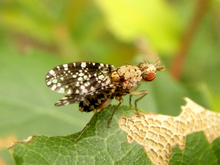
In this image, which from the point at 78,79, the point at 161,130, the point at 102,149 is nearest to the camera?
the point at 102,149

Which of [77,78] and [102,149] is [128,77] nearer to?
[77,78]

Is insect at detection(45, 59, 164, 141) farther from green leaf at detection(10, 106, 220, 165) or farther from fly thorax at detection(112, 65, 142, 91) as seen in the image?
green leaf at detection(10, 106, 220, 165)

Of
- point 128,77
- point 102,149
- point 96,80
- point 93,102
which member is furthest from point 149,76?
point 102,149

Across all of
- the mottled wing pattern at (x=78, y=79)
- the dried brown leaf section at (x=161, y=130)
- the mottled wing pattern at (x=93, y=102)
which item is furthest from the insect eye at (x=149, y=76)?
the dried brown leaf section at (x=161, y=130)

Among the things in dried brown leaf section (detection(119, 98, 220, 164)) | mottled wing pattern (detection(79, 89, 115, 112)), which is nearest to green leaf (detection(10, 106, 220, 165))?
dried brown leaf section (detection(119, 98, 220, 164))

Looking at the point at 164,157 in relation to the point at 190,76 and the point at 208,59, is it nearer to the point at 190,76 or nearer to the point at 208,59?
the point at 190,76

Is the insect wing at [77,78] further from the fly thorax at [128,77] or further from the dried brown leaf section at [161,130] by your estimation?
the dried brown leaf section at [161,130]

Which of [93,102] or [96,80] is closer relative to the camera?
[93,102]
